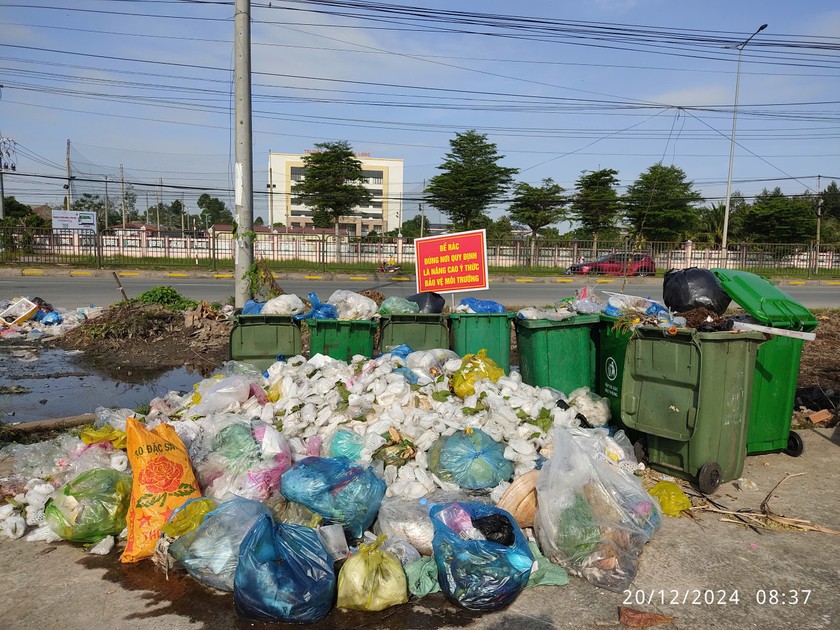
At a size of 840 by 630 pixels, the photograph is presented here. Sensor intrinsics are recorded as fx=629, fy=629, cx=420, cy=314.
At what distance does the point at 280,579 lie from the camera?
2.79 meters

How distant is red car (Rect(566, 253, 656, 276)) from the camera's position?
26.5 m

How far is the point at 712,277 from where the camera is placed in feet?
17.1

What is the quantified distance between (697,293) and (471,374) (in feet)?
6.41

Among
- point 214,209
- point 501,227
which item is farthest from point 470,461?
point 214,209

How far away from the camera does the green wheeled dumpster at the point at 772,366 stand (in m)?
4.84

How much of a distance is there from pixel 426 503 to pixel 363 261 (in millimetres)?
24617

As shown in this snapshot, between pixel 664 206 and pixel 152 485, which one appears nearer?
pixel 152 485

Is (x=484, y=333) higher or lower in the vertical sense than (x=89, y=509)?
higher

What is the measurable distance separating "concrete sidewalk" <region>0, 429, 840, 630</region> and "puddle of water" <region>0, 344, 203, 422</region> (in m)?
3.07

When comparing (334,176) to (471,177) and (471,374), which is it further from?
(471,374)

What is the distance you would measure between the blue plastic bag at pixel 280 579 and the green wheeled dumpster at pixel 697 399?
2659 millimetres

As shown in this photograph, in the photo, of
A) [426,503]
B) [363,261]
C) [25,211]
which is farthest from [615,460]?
[25,211]
